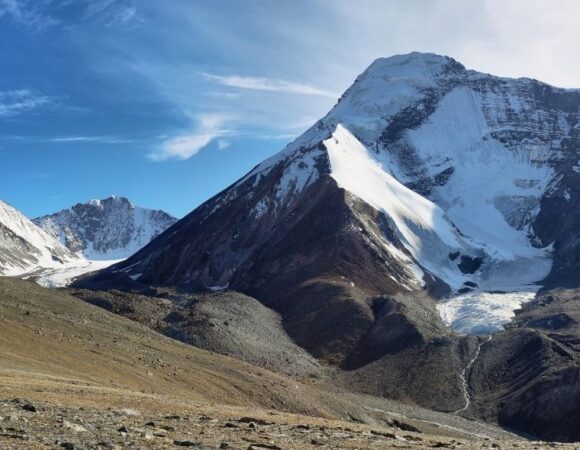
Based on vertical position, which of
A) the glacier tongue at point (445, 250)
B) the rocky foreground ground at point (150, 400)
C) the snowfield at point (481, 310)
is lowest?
the rocky foreground ground at point (150, 400)

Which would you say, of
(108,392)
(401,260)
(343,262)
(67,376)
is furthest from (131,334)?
(401,260)

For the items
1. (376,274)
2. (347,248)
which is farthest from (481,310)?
(347,248)

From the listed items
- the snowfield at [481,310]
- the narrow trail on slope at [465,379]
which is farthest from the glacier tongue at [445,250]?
the narrow trail on slope at [465,379]

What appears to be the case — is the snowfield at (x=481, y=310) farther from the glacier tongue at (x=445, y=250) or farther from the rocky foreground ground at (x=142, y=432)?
the rocky foreground ground at (x=142, y=432)

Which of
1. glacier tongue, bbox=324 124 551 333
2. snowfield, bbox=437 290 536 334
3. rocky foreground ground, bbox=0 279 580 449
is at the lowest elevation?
rocky foreground ground, bbox=0 279 580 449

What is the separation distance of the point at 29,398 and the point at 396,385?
67.0 m

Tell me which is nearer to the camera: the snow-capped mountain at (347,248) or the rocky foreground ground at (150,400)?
the rocky foreground ground at (150,400)

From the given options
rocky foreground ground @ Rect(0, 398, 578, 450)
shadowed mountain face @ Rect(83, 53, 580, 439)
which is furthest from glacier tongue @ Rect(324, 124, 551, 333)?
rocky foreground ground @ Rect(0, 398, 578, 450)

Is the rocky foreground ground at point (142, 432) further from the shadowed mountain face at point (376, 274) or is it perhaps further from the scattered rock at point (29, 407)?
the shadowed mountain face at point (376, 274)

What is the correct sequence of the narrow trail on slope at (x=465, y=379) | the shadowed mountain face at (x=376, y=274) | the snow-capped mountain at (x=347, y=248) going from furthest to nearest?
the snow-capped mountain at (x=347, y=248), the shadowed mountain face at (x=376, y=274), the narrow trail on slope at (x=465, y=379)

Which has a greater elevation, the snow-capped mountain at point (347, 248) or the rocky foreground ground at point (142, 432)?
the snow-capped mountain at point (347, 248)

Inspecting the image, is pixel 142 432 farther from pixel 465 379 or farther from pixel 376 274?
pixel 376 274

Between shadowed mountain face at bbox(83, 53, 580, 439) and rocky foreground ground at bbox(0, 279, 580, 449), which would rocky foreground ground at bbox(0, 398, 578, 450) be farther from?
shadowed mountain face at bbox(83, 53, 580, 439)

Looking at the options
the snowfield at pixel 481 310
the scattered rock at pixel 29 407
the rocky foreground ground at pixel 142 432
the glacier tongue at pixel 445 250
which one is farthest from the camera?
the glacier tongue at pixel 445 250
